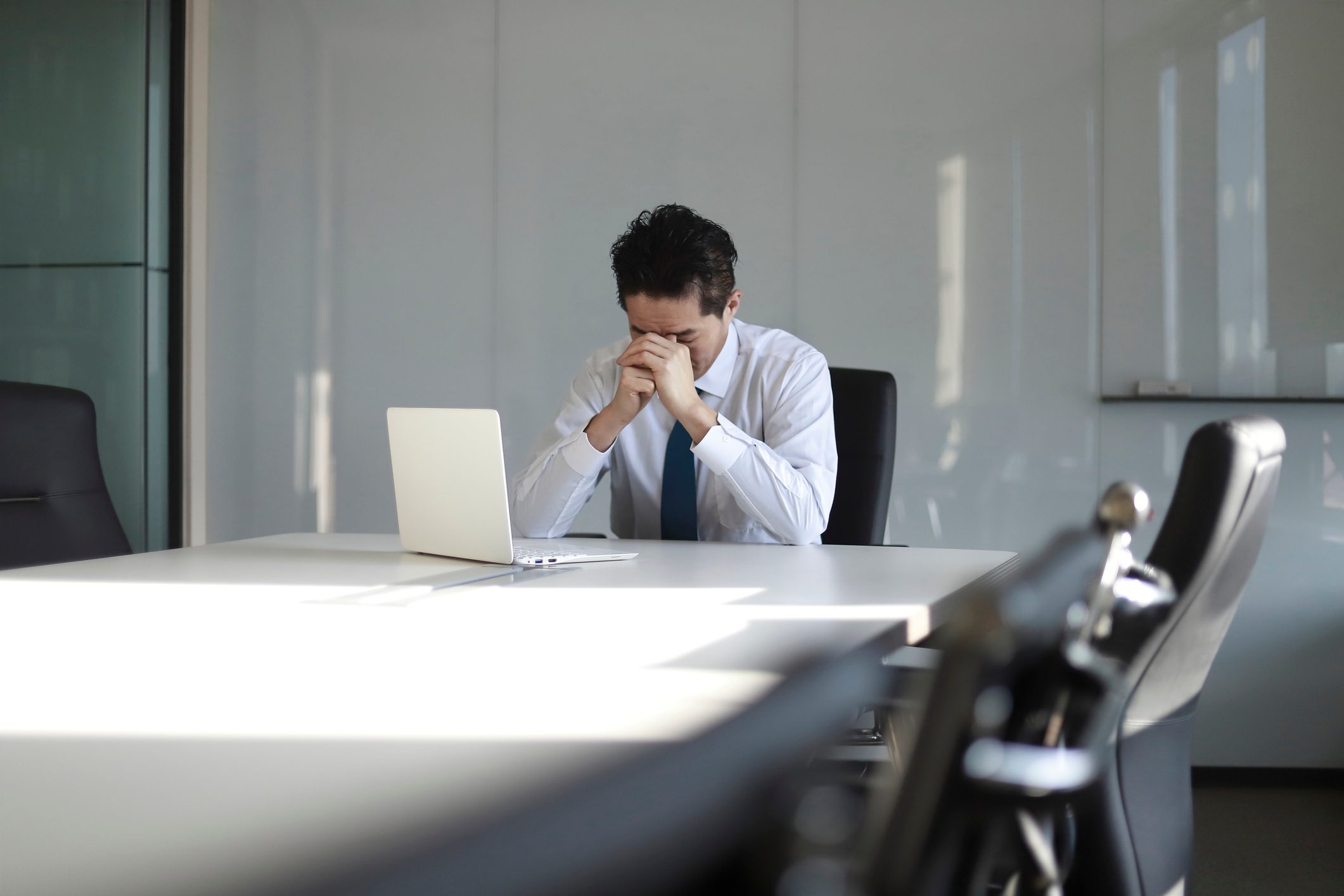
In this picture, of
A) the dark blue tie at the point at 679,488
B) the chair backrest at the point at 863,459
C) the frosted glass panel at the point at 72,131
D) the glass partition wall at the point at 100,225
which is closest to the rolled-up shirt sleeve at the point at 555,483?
the dark blue tie at the point at 679,488

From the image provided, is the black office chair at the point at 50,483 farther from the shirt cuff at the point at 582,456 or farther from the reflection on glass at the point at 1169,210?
the reflection on glass at the point at 1169,210

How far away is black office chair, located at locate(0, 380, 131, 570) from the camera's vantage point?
6.79 ft

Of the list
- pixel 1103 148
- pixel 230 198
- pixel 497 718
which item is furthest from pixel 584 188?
pixel 497 718

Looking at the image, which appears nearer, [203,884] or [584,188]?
[203,884]

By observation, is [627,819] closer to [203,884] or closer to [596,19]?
[203,884]

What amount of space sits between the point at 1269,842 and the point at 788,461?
6.04 feet

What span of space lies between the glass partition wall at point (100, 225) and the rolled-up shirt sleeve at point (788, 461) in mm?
2362

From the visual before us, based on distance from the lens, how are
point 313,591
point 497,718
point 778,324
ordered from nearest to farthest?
point 497,718 → point 313,591 → point 778,324

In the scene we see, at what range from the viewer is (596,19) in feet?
12.0

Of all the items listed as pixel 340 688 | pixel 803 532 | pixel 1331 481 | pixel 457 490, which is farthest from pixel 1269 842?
pixel 340 688

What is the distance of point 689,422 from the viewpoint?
2184 millimetres

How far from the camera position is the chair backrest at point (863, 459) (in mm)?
2434

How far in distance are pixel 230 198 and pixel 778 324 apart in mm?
2060

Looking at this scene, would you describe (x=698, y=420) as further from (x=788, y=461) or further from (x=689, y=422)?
(x=788, y=461)
